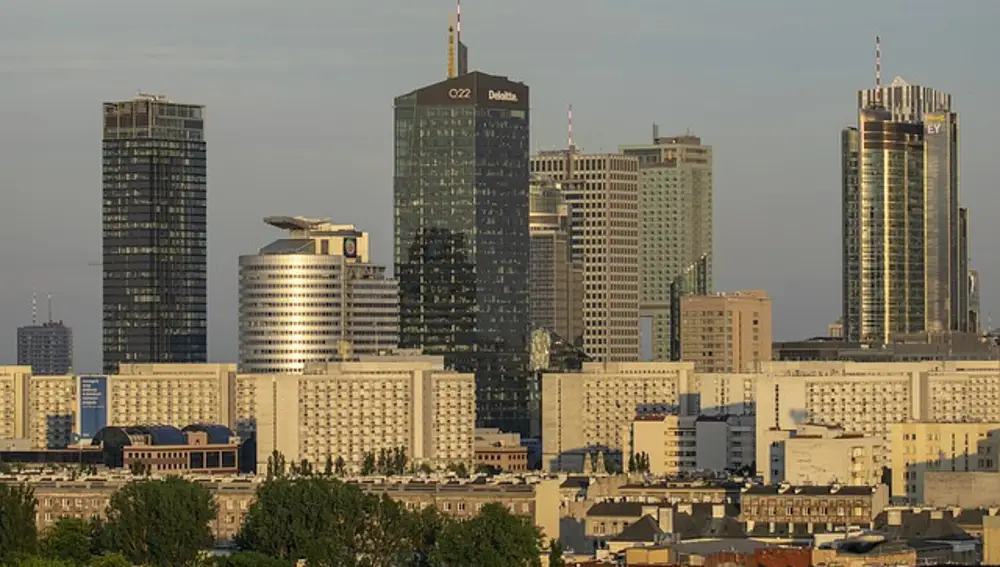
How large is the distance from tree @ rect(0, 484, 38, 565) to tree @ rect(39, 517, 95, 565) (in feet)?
2.48

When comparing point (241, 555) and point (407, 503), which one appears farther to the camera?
point (407, 503)

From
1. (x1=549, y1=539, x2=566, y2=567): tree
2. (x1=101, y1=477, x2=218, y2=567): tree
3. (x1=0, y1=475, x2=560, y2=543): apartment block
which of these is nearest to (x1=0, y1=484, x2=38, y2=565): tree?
(x1=101, y1=477, x2=218, y2=567): tree

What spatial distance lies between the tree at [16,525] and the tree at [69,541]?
2.48 ft

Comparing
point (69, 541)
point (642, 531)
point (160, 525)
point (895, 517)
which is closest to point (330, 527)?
point (160, 525)

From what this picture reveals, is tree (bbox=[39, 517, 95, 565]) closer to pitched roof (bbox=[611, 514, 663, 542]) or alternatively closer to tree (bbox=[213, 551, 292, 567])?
tree (bbox=[213, 551, 292, 567])

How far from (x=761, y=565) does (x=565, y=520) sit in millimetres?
51451

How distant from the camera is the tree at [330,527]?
152625 millimetres

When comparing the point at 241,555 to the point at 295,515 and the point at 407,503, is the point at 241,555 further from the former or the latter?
the point at 407,503

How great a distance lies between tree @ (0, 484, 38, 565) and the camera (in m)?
152

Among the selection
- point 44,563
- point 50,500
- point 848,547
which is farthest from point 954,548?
point 50,500

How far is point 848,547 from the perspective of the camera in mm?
143125

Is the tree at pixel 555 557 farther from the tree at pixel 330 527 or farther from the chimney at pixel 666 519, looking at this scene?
the chimney at pixel 666 519

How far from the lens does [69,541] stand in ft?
513

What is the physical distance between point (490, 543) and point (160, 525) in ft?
64.3
